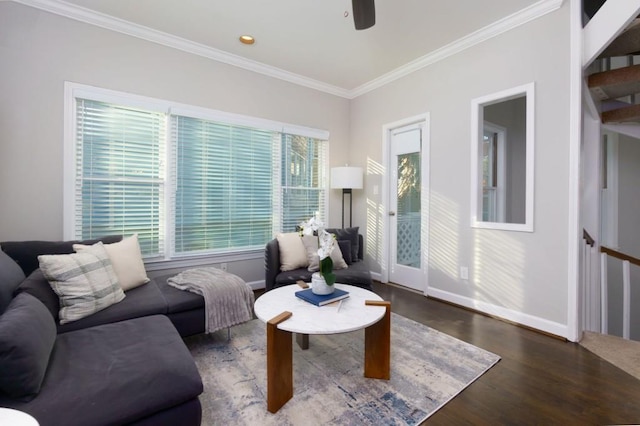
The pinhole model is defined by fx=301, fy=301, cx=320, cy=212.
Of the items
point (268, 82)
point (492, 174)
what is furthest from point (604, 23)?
point (268, 82)

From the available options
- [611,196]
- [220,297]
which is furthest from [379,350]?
[611,196]

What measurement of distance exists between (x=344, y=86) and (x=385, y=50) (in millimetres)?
1136

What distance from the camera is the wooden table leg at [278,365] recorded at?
5.36 feet

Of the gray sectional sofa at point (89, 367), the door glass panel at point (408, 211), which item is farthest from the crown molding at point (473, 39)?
the gray sectional sofa at point (89, 367)

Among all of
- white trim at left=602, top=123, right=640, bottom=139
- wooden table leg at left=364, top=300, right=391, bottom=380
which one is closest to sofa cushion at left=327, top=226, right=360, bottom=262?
wooden table leg at left=364, top=300, right=391, bottom=380

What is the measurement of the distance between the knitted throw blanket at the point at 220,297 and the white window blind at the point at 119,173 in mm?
958

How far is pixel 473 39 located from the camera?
313 cm

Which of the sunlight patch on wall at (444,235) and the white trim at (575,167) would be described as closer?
the white trim at (575,167)

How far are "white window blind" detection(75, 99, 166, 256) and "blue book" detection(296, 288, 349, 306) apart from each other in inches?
78.2

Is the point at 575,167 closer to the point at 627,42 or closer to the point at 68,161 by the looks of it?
the point at 627,42

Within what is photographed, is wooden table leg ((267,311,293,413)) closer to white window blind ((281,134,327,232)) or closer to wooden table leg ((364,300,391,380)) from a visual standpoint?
wooden table leg ((364,300,391,380))

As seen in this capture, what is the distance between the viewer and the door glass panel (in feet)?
12.9

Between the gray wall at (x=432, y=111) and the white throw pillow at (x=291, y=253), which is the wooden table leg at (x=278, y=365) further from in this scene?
the gray wall at (x=432, y=111)

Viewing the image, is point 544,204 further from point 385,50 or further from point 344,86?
point 344,86
